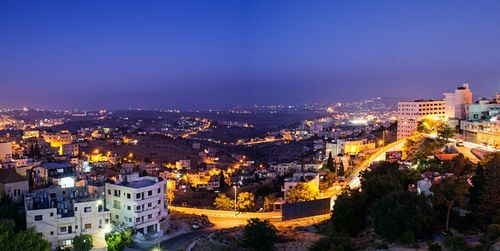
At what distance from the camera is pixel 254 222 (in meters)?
23.2

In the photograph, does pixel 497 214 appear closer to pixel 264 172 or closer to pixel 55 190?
pixel 55 190

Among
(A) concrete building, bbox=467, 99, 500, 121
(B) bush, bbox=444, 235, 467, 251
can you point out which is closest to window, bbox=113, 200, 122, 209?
(B) bush, bbox=444, 235, 467, 251

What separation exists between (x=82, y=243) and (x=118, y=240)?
6.12ft

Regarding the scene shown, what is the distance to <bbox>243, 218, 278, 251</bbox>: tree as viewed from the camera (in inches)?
893

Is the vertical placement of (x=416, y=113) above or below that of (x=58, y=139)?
above

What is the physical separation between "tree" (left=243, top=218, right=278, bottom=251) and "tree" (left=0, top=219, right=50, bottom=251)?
931 cm

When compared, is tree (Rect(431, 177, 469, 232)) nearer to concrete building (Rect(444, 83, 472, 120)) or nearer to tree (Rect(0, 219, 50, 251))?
tree (Rect(0, 219, 50, 251))

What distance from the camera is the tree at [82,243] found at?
23047mm

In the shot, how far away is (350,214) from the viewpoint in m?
24.6

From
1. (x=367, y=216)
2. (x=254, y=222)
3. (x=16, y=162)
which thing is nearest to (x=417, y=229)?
(x=367, y=216)

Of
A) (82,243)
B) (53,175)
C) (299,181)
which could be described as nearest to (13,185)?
(53,175)

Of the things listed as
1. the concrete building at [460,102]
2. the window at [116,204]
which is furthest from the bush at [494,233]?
the concrete building at [460,102]

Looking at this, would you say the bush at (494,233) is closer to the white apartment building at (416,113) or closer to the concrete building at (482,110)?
the concrete building at (482,110)

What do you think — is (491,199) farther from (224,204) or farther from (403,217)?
(224,204)
